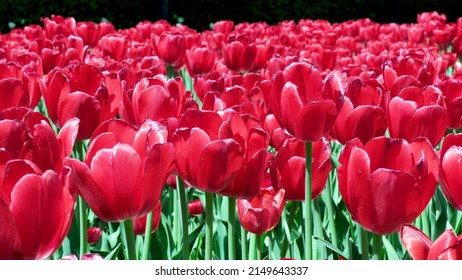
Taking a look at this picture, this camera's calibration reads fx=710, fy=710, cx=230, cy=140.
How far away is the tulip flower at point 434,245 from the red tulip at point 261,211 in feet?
1.60

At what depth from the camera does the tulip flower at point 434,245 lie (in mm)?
883

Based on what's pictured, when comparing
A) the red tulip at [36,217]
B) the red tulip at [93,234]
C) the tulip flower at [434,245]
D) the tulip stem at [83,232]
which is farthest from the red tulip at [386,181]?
the red tulip at [93,234]

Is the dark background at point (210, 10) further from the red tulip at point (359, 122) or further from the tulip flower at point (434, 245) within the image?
the tulip flower at point (434, 245)

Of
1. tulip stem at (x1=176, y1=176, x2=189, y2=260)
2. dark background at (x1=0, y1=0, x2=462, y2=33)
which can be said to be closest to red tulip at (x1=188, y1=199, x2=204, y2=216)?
tulip stem at (x1=176, y1=176, x2=189, y2=260)

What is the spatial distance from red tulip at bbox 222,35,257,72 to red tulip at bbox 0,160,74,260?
2.26m

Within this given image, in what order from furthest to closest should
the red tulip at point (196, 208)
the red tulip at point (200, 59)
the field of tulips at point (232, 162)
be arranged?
the red tulip at point (200, 59) < the red tulip at point (196, 208) < the field of tulips at point (232, 162)

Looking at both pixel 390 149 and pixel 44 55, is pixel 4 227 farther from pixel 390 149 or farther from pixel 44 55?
pixel 44 55

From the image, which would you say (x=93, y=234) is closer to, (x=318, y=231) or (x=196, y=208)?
(x=196, y=208)

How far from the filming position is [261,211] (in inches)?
56.3

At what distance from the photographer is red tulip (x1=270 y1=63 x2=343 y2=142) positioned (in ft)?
4.53

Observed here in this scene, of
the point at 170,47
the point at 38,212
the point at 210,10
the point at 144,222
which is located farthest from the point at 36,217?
the point at 210,10

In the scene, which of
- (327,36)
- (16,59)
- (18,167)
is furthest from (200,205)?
(327,36)
